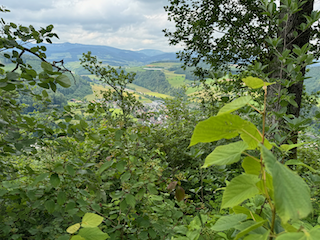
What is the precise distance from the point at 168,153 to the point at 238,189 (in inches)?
142

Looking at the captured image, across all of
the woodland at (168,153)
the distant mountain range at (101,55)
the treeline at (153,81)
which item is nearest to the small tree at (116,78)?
the woodland at (168,153)

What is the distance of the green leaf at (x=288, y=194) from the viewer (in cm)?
35

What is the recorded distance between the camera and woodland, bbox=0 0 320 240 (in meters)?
0.51

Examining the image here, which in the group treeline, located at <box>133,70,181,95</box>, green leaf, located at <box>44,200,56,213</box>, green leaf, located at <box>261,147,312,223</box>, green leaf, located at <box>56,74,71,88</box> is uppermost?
treeline, located at <box>133,70,181,95</box>

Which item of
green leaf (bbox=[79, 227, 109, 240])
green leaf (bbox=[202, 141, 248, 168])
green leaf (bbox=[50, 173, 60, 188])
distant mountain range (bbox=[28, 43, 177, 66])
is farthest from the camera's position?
distant mountain range (bbox=[28, 43, 177, 66])

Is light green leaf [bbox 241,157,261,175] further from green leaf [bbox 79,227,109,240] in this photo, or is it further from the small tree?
the small tree

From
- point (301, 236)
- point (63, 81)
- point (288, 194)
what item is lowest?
point (301, 236)

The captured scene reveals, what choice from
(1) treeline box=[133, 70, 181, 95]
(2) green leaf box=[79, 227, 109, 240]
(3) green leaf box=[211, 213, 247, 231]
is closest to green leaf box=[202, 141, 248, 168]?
(3) green leaf box=[211, 213, 247, 231]

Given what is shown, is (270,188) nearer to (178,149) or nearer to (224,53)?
(178,149)

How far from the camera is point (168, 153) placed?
4.07 meters

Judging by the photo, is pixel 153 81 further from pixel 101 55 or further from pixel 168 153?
pixel 101 55

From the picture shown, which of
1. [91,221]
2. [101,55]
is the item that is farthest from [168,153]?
[101,55]

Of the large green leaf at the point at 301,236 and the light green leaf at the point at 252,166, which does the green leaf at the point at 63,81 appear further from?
the large green leaf at the point at 301,236

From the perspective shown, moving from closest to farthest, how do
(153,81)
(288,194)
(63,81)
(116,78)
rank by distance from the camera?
(288,194) → (63,81) → (116,78) → (153,81)
